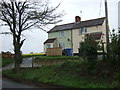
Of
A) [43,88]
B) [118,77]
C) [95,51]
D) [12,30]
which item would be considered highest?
[12,30]

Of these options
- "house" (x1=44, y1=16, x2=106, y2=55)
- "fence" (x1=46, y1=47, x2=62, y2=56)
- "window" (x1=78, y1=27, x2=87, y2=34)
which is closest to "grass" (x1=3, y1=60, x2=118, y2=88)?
"fence" (x1=46, y1=47, x2=62, y2=56)

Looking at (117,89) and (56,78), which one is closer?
(117,89)

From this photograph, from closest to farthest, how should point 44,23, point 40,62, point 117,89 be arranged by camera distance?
1. point 117,89
2. point 44,23
3. point 40,62

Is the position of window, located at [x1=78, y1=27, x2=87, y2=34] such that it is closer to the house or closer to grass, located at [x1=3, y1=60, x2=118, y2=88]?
the house

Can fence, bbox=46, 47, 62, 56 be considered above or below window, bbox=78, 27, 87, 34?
below

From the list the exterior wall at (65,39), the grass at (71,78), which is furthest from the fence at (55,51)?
the exterior wall at (65,39)

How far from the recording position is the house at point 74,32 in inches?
1259

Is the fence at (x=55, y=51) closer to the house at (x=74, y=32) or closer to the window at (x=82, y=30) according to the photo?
the house at (x=74, y=32)

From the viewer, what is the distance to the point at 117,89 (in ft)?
23.7

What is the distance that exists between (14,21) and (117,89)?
35.1 feet

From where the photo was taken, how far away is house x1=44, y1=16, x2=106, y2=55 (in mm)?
31989

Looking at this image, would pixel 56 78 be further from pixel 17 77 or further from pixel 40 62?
pixel 40 62

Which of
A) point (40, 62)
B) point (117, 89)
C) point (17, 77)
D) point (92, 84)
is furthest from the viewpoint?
point (40, 62)

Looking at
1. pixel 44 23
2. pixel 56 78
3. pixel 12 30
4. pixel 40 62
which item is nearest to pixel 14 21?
pixel 12 30
